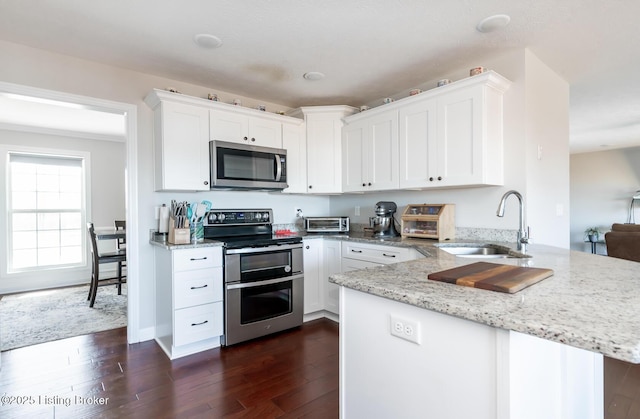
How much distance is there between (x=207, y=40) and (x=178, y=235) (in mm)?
1498

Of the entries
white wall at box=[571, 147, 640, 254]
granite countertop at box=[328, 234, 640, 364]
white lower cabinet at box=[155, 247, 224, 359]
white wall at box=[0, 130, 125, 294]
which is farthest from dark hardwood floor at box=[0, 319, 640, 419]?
white wall at box=[571, 147, 640, 254]

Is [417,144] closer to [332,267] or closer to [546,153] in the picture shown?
[546,153]

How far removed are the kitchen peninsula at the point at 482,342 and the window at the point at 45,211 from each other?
5523mm

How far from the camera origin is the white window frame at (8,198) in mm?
4520

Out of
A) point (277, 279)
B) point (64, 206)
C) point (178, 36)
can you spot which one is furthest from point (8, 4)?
point (64, 206)

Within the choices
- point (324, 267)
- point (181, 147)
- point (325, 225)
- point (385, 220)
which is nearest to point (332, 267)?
point (324, 267)

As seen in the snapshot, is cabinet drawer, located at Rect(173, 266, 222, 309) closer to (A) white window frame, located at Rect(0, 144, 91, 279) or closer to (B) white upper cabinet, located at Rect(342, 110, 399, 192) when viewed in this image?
(B) white upper cabinet, located at Rect(342, 110, 399, 192)

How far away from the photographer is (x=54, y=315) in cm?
353

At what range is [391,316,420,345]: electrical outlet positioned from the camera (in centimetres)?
104

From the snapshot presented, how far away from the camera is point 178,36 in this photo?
2277mm

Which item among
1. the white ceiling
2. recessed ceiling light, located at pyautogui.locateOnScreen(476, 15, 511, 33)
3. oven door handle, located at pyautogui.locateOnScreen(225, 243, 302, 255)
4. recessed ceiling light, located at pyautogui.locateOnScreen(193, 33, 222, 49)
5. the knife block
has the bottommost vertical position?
oven door handle, located at pyautogui.locateOnScreen(225, 243, 302, 255)

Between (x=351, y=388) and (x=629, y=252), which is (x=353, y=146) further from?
(x=629, y=252)

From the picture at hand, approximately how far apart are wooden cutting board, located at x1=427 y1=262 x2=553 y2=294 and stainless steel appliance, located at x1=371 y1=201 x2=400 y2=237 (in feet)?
6.03

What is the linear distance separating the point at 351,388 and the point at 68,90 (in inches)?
119
